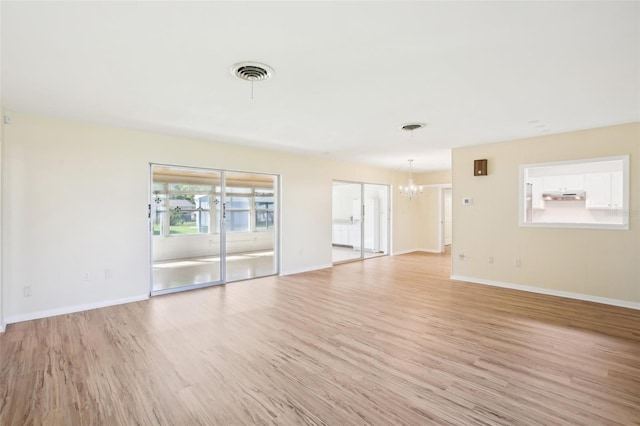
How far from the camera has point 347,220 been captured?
32.3 ft

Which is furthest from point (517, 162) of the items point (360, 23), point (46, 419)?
point (46, 419)

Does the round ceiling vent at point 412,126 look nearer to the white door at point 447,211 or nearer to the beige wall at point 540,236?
the beige wall at point 540,236

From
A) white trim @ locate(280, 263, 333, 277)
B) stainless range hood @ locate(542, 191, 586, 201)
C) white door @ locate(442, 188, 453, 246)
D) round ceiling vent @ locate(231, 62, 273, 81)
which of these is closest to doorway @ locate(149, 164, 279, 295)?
white trim @ locate(280, 263, 333, 277)

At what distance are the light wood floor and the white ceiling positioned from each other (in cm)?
251

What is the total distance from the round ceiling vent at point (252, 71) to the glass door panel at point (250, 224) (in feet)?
10.8

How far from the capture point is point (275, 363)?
269 cm

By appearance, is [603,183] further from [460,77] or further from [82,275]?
[82,275]

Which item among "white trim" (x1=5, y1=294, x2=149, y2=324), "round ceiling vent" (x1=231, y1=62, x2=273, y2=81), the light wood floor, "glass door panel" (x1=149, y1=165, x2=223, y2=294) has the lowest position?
the light wood floor

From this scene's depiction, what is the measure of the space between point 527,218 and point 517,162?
3.11 ft

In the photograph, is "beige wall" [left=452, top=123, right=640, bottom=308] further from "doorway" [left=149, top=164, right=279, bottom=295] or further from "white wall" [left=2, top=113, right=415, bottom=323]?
"white wall" [left=2, top=113, right=415, bottom=323]

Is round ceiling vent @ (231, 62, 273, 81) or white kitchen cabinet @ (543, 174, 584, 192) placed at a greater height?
round ceiling vent @ (231, 62, 273, 81)

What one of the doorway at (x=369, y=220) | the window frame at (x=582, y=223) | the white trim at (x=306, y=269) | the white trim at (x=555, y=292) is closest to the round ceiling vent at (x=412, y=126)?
the window frame at (x=582, y=223)

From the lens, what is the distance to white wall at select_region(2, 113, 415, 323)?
3.73 metres

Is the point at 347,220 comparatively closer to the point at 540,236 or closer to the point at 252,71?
the point at 540,236
